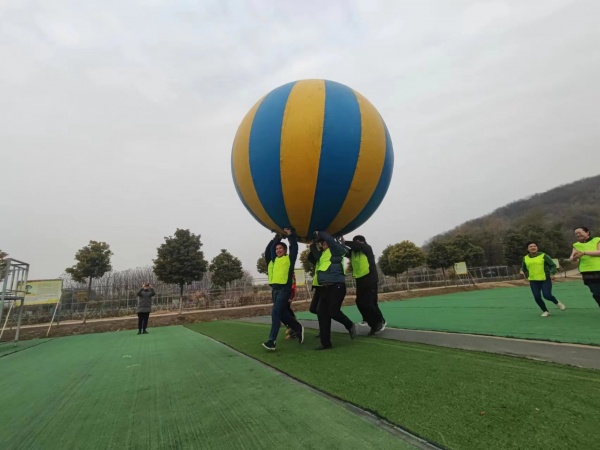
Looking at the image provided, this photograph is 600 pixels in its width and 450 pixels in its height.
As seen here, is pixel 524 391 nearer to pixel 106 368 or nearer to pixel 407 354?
pixel 407 354

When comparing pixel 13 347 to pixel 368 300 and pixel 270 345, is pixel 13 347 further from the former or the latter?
pixel 368 300

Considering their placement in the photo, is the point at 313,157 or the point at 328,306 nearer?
the point at 313,157

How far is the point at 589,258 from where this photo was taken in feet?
16.5

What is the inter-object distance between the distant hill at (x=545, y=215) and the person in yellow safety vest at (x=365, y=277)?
43.1m

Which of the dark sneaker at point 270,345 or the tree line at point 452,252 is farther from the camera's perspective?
the tree line at point 452,252

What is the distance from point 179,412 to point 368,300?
347 cm

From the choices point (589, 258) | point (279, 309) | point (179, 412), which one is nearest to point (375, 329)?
point (279, 309)

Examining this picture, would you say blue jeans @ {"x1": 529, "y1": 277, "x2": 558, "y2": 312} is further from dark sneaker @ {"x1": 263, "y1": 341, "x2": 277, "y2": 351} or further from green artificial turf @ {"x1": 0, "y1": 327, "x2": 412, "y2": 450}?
green artificial turf @ {"x1": 0, "y1": 327, "x2": 412, "y2": 450}

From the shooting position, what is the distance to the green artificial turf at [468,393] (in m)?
1.64

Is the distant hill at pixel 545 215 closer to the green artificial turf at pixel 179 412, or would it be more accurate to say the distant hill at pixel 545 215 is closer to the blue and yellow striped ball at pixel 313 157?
the blue and yellow striped ball at pixel 313 157

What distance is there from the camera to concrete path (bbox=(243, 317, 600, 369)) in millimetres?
2935

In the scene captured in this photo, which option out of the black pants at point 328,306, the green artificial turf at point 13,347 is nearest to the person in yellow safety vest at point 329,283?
the black pants at point 328,306

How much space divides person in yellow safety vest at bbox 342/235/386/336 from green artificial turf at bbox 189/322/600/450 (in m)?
1.48

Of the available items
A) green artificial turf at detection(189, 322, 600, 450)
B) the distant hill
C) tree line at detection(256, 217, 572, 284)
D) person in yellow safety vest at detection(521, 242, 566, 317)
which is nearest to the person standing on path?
green artificial turf at detection(189, 322, 600, 450)
